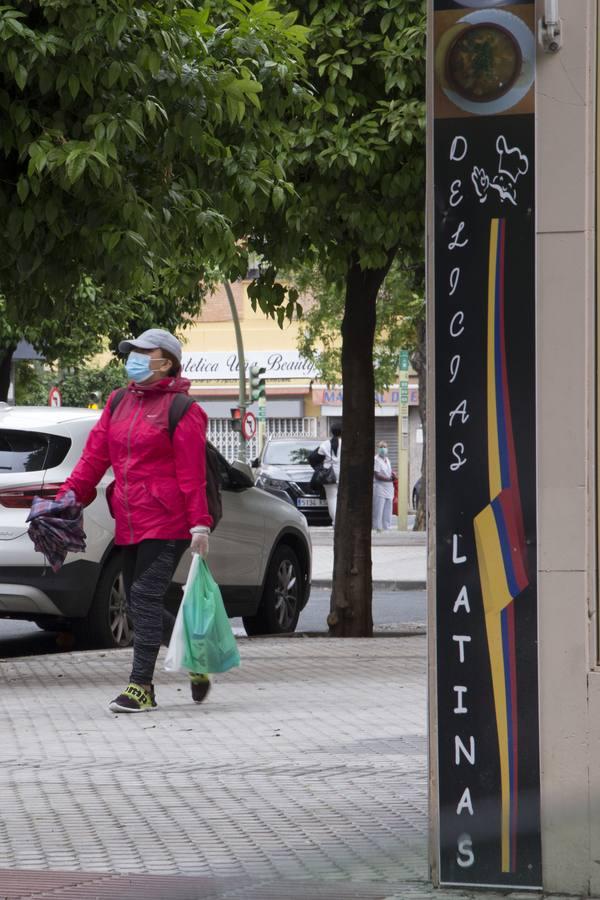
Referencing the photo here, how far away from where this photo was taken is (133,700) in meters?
8.74

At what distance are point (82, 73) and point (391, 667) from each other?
4122 mm

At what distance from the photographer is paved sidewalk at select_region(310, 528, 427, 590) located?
67.5ft

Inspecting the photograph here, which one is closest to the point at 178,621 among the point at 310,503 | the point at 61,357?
the point at 61,357

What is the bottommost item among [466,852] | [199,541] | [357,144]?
[466,852]

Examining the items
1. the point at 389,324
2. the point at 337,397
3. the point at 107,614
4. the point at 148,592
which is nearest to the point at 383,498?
the point at 389,324

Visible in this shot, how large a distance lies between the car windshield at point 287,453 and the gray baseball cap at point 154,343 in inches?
1079

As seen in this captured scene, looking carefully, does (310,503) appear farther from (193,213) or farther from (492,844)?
(492,844)

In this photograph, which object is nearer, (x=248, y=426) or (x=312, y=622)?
(x=312, y=622)

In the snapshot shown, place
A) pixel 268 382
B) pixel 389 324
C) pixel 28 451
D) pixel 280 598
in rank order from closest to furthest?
pixel 28 451 < pixel 280 598 < pixel 389 324 < pixel 268 382

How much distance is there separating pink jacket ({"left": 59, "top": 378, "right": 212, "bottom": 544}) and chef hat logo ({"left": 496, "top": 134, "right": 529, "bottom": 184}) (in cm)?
402

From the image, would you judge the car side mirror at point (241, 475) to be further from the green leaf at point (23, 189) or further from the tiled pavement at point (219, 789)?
the green leaf at point (23, 189)

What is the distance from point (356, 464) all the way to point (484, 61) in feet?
28.6

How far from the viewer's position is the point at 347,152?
11.3 m

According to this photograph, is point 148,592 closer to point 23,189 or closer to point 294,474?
point 23,189
